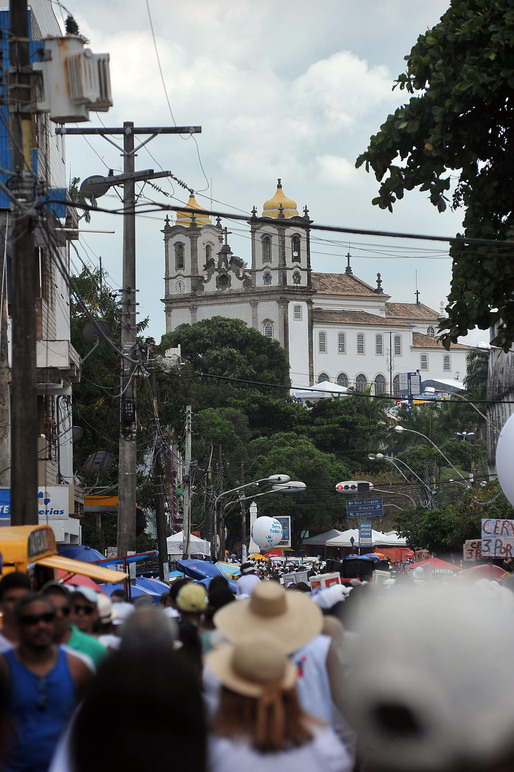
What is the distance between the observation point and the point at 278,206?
163 m

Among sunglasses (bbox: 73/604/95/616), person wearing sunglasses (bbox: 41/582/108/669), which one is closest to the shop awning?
sunglasses (bbox: 73/604/95/616)

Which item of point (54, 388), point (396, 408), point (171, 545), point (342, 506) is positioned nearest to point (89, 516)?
point (171, 545)

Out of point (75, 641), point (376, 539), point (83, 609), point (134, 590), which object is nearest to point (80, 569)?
point (83, 609)

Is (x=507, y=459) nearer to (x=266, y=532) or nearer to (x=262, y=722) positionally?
(x=262, y=722)

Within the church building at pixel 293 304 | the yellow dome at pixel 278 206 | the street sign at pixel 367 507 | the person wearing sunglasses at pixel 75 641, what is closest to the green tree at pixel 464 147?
the person wearing sunglasses at pixel 75 641

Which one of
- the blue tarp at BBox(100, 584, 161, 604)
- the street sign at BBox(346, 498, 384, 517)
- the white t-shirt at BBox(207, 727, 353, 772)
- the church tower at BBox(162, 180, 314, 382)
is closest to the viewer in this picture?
the white t-shirt at BBox(207, 727, 353, 772)

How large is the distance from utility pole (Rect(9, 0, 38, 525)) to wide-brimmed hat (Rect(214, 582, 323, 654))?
24.6 feet

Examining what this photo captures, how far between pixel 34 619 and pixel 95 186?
1861cm

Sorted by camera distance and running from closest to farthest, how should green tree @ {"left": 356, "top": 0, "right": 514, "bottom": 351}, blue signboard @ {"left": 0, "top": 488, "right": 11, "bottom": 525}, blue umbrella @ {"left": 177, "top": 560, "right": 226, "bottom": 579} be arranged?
green tree @ {"left": 356, "top": 0, "right": 514, "bottom": 351} → blue signboard @ {"left": 0, "top": 488, "right": 11, "bottom": 525} → blue umbrella @ {"left": 177, "top": 560, "right": 226, "bottom": 579}

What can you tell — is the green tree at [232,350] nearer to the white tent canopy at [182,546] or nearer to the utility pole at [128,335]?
the white tent canopy at [182,546]

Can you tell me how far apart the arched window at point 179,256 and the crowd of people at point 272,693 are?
161447 mm

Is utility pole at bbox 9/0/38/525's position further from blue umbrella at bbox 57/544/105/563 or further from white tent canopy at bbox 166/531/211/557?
Result: white tent canopy at bbox 166/531/211/557

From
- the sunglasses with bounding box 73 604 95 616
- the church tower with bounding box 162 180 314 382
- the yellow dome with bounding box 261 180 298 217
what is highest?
the yellow dome with bounding box 261 180 298 217

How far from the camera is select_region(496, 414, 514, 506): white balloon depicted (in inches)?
716
